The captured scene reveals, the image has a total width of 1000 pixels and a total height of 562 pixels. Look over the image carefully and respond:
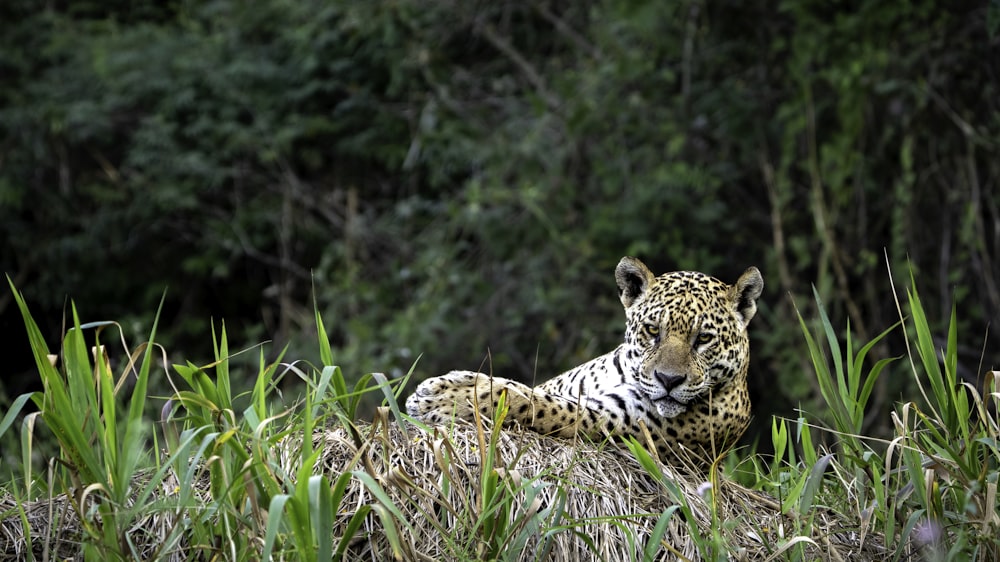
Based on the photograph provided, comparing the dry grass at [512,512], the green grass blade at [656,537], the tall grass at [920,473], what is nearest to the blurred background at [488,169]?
the tall grass at [920,473]

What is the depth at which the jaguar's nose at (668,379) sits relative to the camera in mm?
4188

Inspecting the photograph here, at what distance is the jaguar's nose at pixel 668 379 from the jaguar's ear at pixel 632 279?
0.49 meters

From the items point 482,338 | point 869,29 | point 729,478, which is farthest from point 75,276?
point 729,478

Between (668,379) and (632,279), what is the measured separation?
0.57m

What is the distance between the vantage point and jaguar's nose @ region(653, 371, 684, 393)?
419cm

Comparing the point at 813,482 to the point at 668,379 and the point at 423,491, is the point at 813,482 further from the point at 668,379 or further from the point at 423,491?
the point at 423,491

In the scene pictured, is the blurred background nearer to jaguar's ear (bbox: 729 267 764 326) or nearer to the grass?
jaguar's ear (bbox: 729 267 764 326)

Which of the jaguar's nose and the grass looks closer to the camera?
the grass

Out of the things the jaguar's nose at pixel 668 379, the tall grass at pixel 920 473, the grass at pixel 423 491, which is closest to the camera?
the grass at pixel 423 491

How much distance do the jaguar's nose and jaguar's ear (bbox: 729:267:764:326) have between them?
0.46 metres

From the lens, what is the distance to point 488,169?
10719mm

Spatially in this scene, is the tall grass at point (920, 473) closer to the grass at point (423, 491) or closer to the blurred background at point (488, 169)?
the grass at point (423, 491)

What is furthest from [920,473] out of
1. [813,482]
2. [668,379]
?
[668,379]

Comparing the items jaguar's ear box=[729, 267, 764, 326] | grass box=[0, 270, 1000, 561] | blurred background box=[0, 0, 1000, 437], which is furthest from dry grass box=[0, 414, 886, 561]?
blurred background box=[0, 0, 1000, 437]
